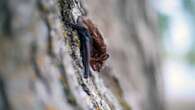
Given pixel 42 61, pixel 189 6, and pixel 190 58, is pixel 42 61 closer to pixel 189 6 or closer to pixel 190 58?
pixel 189 6

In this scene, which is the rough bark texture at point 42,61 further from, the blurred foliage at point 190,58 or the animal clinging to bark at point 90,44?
the blurred foliage at point 190,58

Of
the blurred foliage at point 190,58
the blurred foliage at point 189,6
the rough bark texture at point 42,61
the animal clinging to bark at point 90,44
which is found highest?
the blurred foliage at point 190,58

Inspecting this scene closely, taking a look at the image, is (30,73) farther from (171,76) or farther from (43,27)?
(171,76)

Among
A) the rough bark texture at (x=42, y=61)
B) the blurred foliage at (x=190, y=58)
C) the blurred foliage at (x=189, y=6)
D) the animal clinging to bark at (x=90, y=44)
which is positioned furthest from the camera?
the blurred foliage at (x=190, y=58)

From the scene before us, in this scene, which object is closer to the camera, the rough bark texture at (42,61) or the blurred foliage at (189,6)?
the rough bark texture at (42,61)

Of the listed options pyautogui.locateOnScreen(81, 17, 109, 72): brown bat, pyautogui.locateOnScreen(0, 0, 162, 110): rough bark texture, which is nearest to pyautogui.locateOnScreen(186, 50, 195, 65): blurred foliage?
pyautogui.locateOnScreen(81, 17, 109, 72): brown bat

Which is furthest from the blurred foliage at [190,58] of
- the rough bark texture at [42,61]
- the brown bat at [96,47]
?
the rough bark texture at [42,61]

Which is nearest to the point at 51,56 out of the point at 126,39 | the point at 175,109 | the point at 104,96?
the point at 104,96

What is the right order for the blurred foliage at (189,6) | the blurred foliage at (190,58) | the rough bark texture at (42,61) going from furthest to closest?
the blurred foliage at (190,58) → the blurred foliage at (189,6) → the rough bark texture at (42,61)

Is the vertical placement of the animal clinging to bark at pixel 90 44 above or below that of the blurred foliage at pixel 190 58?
below

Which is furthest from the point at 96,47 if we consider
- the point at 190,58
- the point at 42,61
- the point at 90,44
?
the point at 190,58
